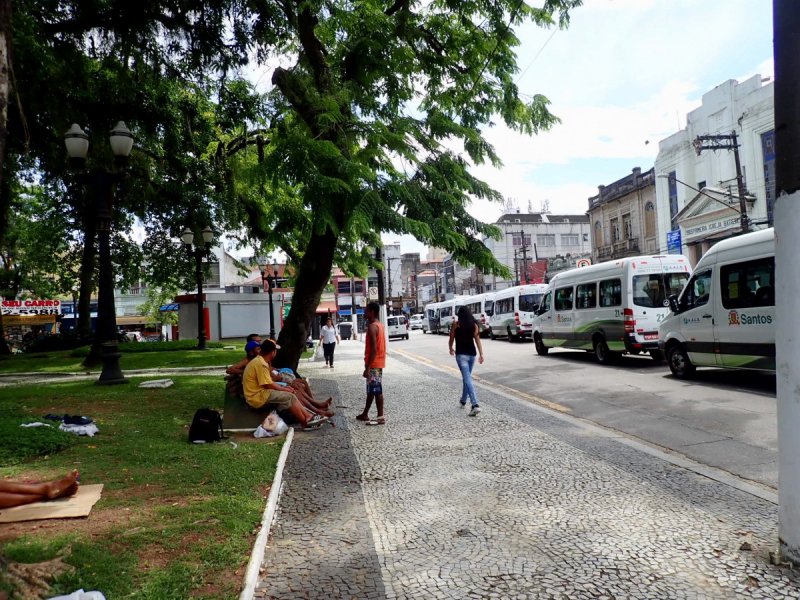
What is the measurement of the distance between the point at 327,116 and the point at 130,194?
10759 millimetres

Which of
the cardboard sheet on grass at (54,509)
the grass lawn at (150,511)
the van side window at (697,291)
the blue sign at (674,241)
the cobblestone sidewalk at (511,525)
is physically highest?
the blue sign at (674,241)

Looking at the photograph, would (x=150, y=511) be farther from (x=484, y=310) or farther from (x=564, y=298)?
(x=484, y=310)

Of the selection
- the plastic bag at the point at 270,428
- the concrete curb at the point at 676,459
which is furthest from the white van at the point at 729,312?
the plastic bag at the point at 270,428

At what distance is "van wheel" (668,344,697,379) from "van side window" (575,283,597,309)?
13.8 feet

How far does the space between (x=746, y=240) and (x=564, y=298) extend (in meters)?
7.81

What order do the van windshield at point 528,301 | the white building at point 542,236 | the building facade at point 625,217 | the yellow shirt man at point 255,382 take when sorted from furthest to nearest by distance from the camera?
the white building at point 542,236 → the building facade at point 625,217 → the van windshield at point 528,301 → the yellow shirt man at point 255,382

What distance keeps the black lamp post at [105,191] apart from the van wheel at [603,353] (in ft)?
39.3

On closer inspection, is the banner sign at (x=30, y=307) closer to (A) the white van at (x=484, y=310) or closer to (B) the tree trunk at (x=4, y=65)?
(A) the white van at (x=484, y=310)

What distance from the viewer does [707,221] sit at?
31.8m

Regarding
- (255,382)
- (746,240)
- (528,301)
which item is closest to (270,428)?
(255,382)

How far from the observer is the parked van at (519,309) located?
27766mm

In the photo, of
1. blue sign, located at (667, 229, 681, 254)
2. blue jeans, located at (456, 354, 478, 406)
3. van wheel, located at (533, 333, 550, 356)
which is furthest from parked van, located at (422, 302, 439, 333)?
blue jeans, located at (456, 354, 478, 406)

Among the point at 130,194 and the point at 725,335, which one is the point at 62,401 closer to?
the point at 130,194

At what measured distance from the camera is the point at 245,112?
47.4ft
